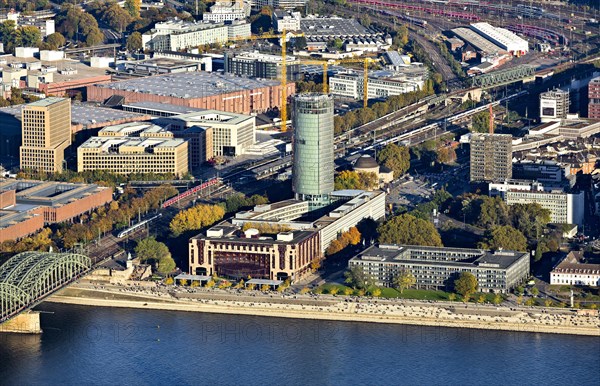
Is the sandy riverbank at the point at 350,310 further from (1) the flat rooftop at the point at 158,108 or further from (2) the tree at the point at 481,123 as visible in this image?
(2) the tree at the point at 481,123

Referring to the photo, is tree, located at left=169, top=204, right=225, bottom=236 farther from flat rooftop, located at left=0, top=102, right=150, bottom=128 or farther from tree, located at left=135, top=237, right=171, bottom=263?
flat rooftop, located at left=0, top=102, right=150, bottom=128

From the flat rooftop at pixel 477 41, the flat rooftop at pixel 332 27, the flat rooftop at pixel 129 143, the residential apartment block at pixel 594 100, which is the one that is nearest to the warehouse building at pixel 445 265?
the flat rooftop at pixel 129 143

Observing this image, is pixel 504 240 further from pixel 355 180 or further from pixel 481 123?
pixel 481 123

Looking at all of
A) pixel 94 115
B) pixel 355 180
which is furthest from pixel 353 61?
pixel 355 180

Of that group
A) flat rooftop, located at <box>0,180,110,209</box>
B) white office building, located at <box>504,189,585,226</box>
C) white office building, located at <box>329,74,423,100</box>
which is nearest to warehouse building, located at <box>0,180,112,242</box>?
flat rooftop, located at <box>0,180,110,209</box>

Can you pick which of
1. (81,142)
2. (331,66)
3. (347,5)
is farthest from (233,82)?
(347,5)

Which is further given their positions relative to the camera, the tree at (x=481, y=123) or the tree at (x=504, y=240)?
the tree at (x=481, y=123)

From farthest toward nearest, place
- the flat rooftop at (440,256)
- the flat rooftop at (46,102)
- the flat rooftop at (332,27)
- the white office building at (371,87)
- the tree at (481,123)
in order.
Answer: the flat rooftop at (332,27), the white office building at (371,87), the tree at (481,123), the flat rooftop at (46,102), the flat rooftop at (440,256)
